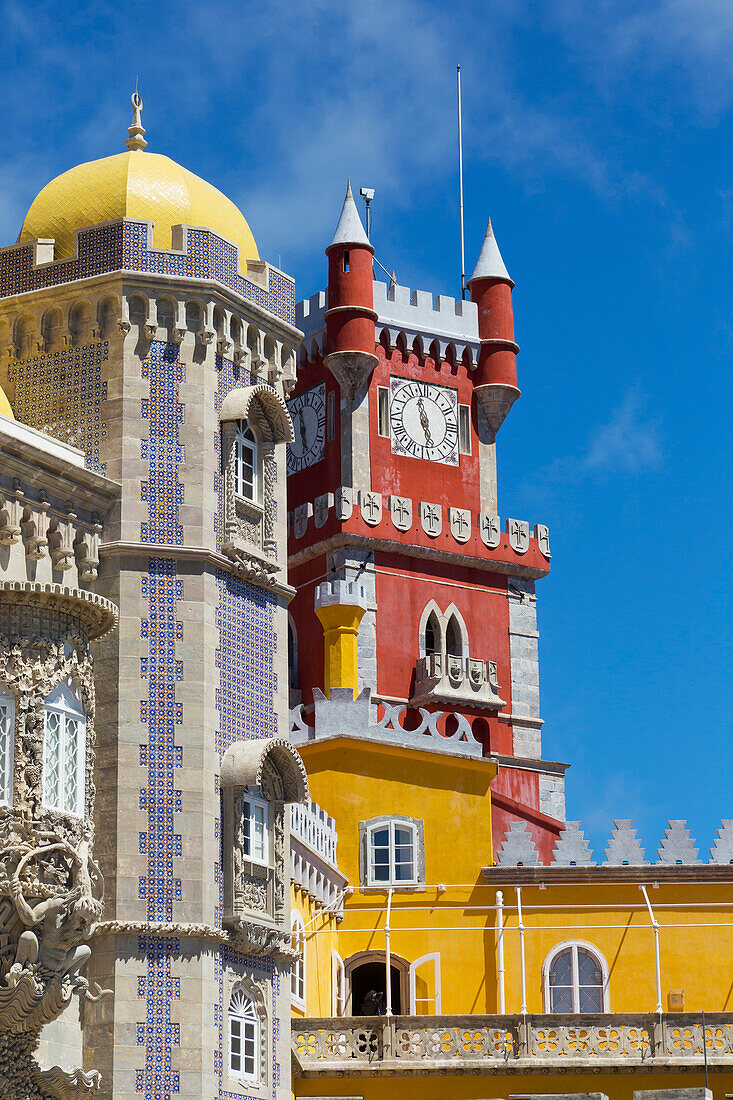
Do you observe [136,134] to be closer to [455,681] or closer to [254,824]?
[254,824]

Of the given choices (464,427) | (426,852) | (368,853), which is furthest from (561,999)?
(464,427)

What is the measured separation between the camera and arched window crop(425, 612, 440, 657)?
175 ft

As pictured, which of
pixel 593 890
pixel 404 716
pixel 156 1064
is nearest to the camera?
pixel 156 1064

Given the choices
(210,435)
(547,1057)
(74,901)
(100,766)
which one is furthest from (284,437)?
(547,1057)

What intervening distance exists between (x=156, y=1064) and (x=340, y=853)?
1442 cm

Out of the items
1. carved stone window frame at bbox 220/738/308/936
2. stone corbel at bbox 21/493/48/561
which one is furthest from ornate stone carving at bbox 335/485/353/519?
stone corbel at bbox 21/493/48/561

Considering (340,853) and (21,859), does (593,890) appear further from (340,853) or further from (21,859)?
(21,859)

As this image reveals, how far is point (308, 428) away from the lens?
55969 millimetres

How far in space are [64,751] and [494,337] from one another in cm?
3510

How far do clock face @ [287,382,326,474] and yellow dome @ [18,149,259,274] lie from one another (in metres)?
25.7

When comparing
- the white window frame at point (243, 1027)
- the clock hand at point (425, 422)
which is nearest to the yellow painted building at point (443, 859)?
the clock hand at point (425, 422)

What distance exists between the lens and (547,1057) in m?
34.4

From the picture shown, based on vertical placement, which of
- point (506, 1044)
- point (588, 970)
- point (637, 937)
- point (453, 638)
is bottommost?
point (506, 1044)

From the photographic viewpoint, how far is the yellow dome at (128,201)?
93.2 feet
